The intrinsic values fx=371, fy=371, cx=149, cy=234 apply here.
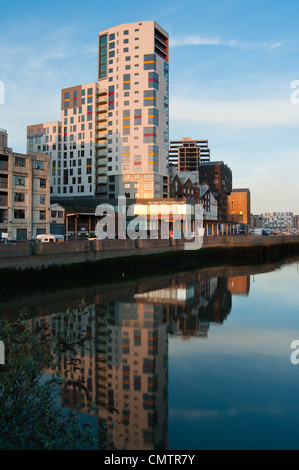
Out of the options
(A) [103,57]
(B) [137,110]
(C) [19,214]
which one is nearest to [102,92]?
(A) [103,57]

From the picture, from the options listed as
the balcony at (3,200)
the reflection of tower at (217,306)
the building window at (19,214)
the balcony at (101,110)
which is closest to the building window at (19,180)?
the balcony at (3,200)

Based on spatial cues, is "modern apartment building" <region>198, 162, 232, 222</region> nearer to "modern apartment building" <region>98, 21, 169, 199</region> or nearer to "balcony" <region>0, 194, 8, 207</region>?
"modern apartment building" <region>98, 21, 169, 199</region>

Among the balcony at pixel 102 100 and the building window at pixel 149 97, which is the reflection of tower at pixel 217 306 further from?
the balcony at pixel 102 100

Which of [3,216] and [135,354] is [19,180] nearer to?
[3,216]

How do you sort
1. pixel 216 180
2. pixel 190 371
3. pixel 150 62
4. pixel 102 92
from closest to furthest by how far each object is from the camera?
pixel 190 371, pixel 150 62, pixel 102 92, pixel 216 180

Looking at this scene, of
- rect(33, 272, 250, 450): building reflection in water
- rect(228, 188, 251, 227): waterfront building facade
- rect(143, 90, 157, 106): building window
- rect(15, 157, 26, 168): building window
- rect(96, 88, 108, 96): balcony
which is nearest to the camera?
rect(33, 272, 250, 450): building reflection in water

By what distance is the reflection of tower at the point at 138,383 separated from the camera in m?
12.7

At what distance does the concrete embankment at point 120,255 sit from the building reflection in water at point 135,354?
10109 mm

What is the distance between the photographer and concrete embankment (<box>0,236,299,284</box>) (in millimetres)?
41644

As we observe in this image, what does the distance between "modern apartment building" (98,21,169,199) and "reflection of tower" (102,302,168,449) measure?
77.6 meters

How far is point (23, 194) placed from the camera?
Result: 2496 inches

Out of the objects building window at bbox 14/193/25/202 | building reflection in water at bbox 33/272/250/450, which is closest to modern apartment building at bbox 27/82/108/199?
building window at bbox 14/193/25/202

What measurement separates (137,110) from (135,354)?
3579 inches

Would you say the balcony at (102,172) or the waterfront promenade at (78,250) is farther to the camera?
the balcony at (102,172)
